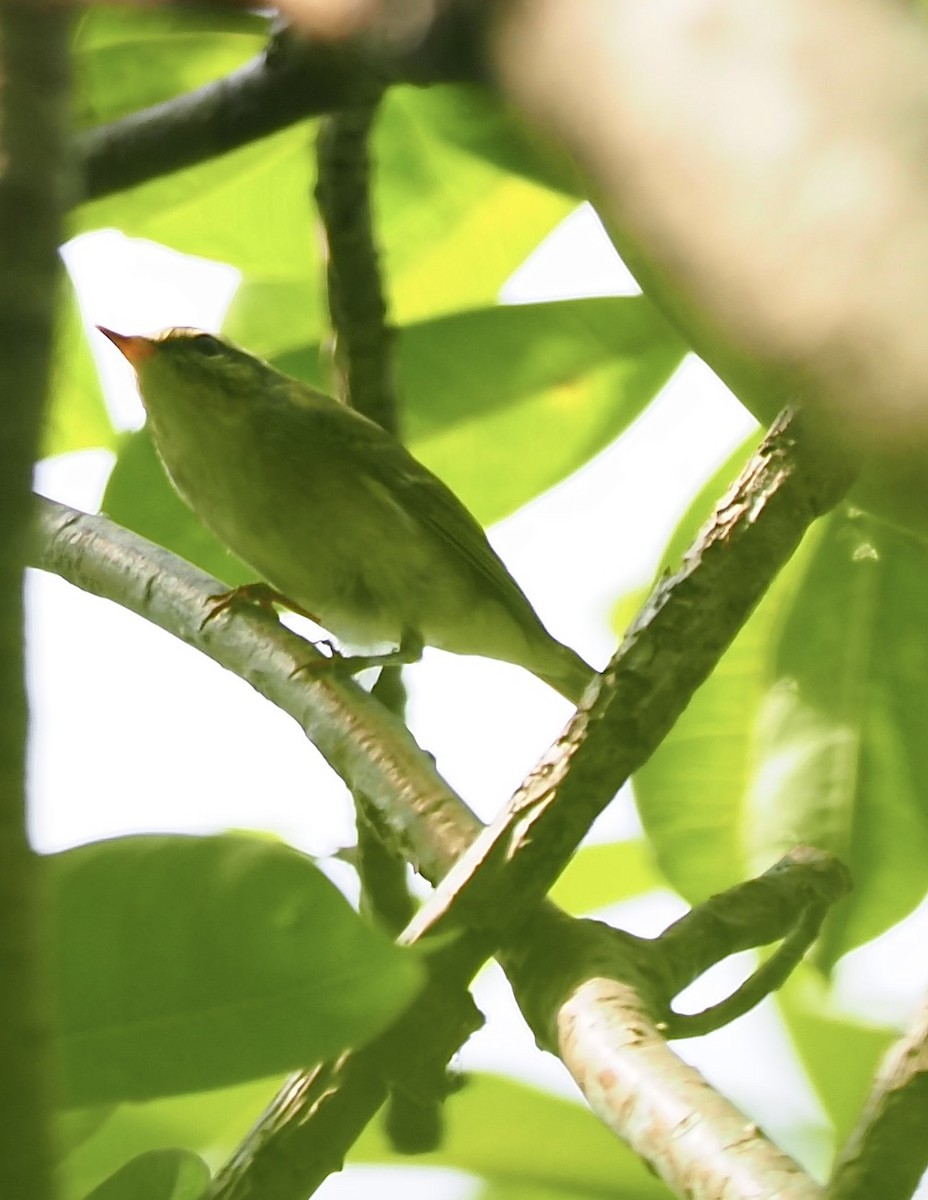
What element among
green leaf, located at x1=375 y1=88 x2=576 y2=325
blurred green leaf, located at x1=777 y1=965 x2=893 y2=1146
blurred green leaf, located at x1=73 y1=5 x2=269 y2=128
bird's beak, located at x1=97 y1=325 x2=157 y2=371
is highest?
bird's beak, located at x1=97 y1=325 x2=157 y2=371

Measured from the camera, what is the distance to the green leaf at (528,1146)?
1.38 m

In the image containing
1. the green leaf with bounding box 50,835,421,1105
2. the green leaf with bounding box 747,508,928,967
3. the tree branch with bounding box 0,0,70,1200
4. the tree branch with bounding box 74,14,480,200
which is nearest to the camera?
the tree branch with bounding box 0,0,70,1200

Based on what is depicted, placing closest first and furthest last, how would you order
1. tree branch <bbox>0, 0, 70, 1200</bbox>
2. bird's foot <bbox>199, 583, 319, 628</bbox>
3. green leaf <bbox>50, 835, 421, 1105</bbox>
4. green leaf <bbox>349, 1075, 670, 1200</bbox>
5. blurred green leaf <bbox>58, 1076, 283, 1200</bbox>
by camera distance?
tree branch <bbox>0, 0, 70, 1200</bbox>
green leaf <bbox>50, 835, 421, 1105</bbox>
blurred green leaf <bbox>58, 1076, 283, 1200</bbox>
green leaf <bbox>349, 1075, 670, 1200</bbox>
bird's foot <bbox>199, 583, 319, 628</bbox>

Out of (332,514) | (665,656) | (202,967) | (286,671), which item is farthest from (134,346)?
(202,967)

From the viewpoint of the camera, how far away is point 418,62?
279 mm

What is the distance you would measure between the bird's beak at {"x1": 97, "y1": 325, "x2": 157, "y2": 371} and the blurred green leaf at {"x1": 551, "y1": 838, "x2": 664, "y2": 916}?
1162 mm

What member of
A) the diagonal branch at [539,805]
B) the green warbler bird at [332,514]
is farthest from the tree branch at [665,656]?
the green warbler bird at [332,514]

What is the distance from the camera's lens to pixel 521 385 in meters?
1.65

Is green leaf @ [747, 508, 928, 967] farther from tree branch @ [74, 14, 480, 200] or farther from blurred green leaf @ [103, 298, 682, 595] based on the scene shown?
tree branch @ [74, 14, 480, 200]

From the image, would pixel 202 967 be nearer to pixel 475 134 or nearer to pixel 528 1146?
pixel 528 1146

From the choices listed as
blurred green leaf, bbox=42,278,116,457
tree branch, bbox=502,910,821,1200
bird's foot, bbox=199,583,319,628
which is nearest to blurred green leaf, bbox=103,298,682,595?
blurred green leaf, bbox=42,278,116,457

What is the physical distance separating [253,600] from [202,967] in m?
1.46

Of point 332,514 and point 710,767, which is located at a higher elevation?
point 332,514

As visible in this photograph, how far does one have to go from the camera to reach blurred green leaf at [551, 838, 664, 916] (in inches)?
72.8
